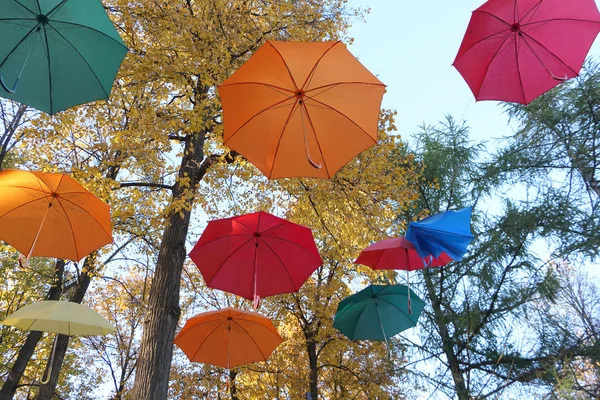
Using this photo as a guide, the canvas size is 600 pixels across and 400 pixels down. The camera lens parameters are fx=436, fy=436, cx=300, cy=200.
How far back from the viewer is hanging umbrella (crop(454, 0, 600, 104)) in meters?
4.57

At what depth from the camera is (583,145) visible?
10570 mm

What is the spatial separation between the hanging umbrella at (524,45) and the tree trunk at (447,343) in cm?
642

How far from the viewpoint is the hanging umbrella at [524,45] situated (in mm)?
4574

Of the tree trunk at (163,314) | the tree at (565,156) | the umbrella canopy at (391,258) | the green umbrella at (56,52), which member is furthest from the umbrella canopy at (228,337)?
the tree at (565,156)

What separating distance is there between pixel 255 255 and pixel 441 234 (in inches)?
91.7

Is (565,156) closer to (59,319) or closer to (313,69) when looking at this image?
(313,69)

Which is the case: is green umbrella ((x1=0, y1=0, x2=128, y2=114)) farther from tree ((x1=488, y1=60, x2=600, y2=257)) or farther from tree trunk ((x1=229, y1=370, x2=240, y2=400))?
tree trunk ((x1=229, y1=370, x2=240, y2=400))

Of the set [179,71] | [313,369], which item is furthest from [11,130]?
[313,369]

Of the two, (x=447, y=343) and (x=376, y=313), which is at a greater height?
(x=447, y=343)

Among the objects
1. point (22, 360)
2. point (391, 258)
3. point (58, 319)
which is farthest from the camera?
point (22, 360)

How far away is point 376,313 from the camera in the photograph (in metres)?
6.64

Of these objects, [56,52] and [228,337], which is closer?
[56,52]

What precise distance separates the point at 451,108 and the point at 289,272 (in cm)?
825

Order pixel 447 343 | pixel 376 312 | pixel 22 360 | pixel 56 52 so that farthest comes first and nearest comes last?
pixel 22 360 → pixel 447 343 → pixel 376 312 → pixel 56 52
